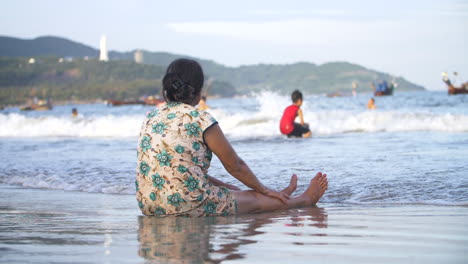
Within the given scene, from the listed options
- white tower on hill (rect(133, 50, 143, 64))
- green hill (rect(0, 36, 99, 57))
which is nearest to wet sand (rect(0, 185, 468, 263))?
white tower on hill (rect(133, 50, 143, 64))

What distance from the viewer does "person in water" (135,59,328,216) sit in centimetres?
429

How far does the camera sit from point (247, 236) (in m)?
3.74

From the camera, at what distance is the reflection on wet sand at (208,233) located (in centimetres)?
315

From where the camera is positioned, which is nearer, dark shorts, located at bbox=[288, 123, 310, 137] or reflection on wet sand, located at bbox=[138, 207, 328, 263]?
reflection on wet sand, located at bbox=[138, 207, 328, 263]

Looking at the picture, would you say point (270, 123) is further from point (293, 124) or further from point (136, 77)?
point (136, 77)

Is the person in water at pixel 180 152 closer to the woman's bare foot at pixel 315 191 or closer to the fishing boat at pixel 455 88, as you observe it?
the woman's bare foot at pixel 315 191

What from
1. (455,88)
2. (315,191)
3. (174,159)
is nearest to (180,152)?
(174,159)

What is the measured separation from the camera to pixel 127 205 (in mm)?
6004

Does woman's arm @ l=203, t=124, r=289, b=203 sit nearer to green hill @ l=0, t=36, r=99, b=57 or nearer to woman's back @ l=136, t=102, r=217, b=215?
woman's back @ l=136, t=102, r=217, b=215

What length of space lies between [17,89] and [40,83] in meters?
8.95

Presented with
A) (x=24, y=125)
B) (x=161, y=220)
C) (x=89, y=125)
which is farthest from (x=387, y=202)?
(x=24, y=125)

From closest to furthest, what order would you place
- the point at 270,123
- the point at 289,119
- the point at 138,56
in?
the point at 289,119 < the point at 270,123 < the point at 138,56

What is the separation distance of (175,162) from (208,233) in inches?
26.5

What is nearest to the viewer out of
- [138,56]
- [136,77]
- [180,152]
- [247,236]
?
[247,236]
